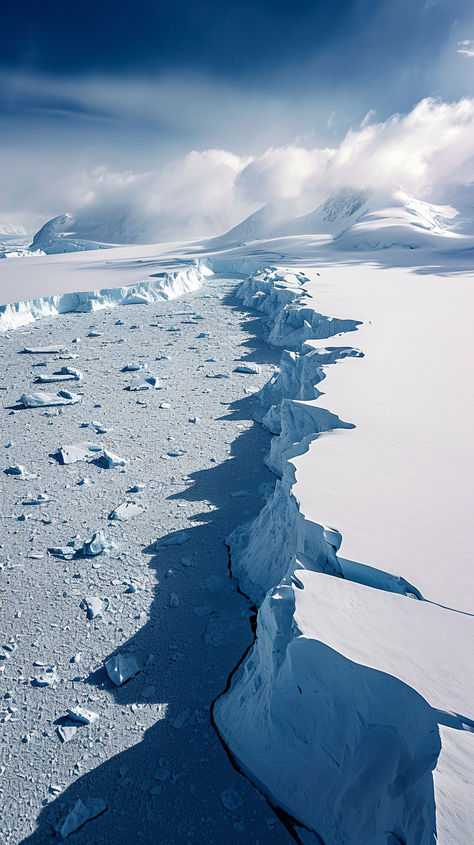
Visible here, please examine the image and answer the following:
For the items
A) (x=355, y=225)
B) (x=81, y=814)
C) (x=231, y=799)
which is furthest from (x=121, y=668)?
(x=355, y=225)

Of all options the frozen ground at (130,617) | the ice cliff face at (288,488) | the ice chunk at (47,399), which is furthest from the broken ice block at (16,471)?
the ice cliff face at (288,488)

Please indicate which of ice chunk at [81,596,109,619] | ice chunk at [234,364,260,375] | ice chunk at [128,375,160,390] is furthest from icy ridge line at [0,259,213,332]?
ice chunk at [81,596,109,619]

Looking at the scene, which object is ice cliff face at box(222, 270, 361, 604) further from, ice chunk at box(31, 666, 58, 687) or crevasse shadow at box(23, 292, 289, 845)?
ice chunk at box(31, 666, 58, 687)

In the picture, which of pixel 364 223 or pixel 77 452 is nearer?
pixel 77 452

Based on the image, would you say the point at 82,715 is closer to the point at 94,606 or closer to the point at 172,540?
Result: the point at 94,606

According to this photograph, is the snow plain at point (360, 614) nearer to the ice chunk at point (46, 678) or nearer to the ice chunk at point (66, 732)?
the ice chunk at point (66, 732)
